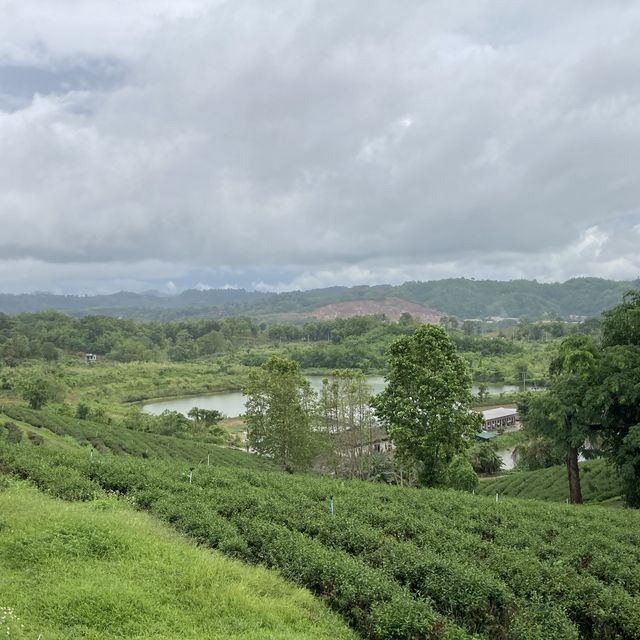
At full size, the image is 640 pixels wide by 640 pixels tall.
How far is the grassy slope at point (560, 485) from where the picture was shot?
27433mm

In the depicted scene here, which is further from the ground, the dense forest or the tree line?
the tree line

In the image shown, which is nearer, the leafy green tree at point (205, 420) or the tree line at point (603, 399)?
the tree line at point (603, 399)

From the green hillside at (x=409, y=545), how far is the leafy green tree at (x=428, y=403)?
4943 millimetres

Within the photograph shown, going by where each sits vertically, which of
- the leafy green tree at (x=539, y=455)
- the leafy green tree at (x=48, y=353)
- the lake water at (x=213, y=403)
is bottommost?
the lake water at (x=213, y=403)

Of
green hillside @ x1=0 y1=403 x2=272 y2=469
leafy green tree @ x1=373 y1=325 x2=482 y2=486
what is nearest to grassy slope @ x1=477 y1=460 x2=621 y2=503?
leafy green tree @ x1=373 y1=325 x2=482 y2=486

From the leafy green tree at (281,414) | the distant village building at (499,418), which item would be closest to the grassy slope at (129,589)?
the leafy green tree at (281,414)

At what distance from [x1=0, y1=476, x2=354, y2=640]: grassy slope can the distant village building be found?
244 ft

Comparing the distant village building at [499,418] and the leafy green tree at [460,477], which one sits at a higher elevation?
the leafy green tree at [460,477]

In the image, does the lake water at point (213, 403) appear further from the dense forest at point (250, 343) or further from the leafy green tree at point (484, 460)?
the leafy green tree at point (484, 460)

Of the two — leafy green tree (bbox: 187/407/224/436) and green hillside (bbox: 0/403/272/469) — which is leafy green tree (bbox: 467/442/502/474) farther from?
leafy green tree (bbox: 187/407/224/436)

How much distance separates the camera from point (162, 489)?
13.4 metres

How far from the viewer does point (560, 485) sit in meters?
30.9

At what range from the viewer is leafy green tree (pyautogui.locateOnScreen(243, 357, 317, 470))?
3259 cm

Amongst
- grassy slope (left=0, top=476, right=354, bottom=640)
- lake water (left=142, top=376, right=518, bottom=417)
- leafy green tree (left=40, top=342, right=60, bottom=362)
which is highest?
grassy slope (left=0, top=476, right=354, bottom=640)
